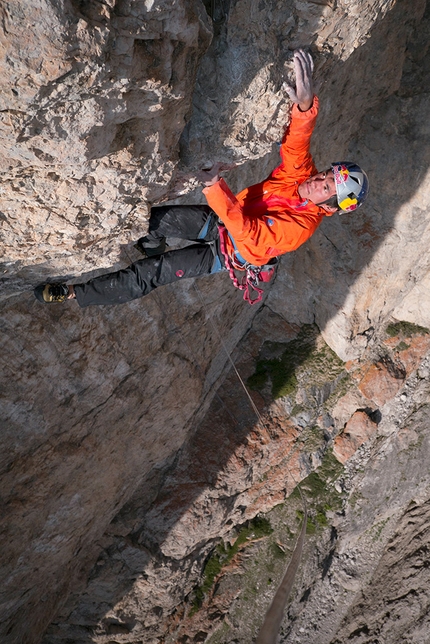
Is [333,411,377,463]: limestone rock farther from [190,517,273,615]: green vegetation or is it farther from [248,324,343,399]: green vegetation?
[190,517,273,615]: green vegetation

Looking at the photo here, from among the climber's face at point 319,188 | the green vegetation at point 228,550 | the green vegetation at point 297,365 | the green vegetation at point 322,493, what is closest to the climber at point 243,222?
→ the climber's face at point 319,188

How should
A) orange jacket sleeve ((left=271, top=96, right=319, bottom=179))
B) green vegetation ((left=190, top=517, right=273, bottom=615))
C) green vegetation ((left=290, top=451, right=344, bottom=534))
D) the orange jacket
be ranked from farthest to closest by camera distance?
green vegetation ((left=190, top=517, right=273, bottom=615)) < green vegetation ((left=290, top=451, right=344, bottom=534)) < the orange jacket < orange jacket sleeve ((left=271, top=96, right=319, bottom=179))

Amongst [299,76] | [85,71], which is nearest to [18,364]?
[85,71]

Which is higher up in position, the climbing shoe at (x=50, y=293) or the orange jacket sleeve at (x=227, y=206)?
the orange jacket sleeve at (x=227, y=206)

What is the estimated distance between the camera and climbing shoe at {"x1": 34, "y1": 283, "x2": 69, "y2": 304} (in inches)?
172

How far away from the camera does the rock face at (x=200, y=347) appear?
295 centimetres

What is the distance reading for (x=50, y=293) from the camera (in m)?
4.40

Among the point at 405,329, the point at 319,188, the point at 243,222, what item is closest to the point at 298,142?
the point at 319,188

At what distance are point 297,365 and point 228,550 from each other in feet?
13.0

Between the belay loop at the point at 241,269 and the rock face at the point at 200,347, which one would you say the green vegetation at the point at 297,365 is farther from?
the belay loop at the point at 241,269

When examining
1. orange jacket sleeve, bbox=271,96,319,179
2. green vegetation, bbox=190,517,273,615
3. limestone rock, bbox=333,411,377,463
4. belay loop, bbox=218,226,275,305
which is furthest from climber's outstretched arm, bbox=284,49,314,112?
green vegetation, bbox=190,517,273,615

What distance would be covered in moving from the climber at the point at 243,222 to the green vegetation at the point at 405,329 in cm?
482

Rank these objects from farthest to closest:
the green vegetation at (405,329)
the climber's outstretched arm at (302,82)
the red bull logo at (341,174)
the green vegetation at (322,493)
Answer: the green vegetation at (322,493) → the green vegetation at (405,329) → the red bull logo at (341,174) → the climber's outstretched arm at (302,82)

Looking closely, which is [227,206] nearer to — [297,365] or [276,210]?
[276,210]
